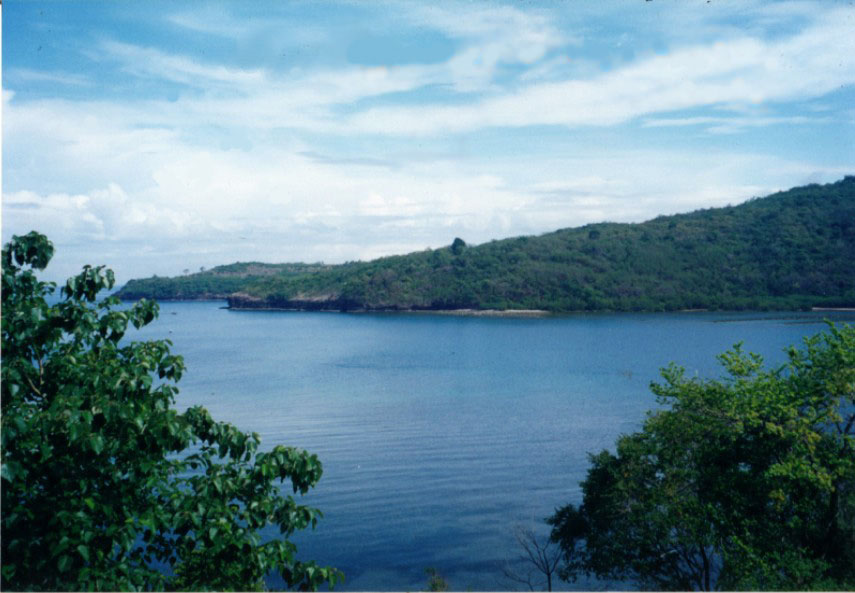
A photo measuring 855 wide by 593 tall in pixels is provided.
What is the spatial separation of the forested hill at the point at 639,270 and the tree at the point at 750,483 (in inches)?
4499

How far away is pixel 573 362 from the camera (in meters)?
62.1

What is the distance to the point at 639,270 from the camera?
141 m

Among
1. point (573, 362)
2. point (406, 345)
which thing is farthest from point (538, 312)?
point (573, 362)

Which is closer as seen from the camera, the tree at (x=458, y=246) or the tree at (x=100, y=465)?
the tree at (x=100, y=465)

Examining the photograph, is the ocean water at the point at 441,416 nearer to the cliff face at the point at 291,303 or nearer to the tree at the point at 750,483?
the tree at the point at 750,483

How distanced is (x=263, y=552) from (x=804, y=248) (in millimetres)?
147714

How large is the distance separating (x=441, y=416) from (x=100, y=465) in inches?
1334

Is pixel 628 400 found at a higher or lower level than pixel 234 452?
lower

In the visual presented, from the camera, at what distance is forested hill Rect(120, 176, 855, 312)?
417 ft

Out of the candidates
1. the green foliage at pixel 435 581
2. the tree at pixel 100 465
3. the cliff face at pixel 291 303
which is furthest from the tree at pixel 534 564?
the cliff face at pixel 291 303

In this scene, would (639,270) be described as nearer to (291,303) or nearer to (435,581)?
(291,303)

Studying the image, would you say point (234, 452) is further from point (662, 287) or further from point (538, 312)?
point (662, 287)

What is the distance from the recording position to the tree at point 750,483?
12.3m

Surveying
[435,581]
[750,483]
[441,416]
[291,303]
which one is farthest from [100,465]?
[291,303]
